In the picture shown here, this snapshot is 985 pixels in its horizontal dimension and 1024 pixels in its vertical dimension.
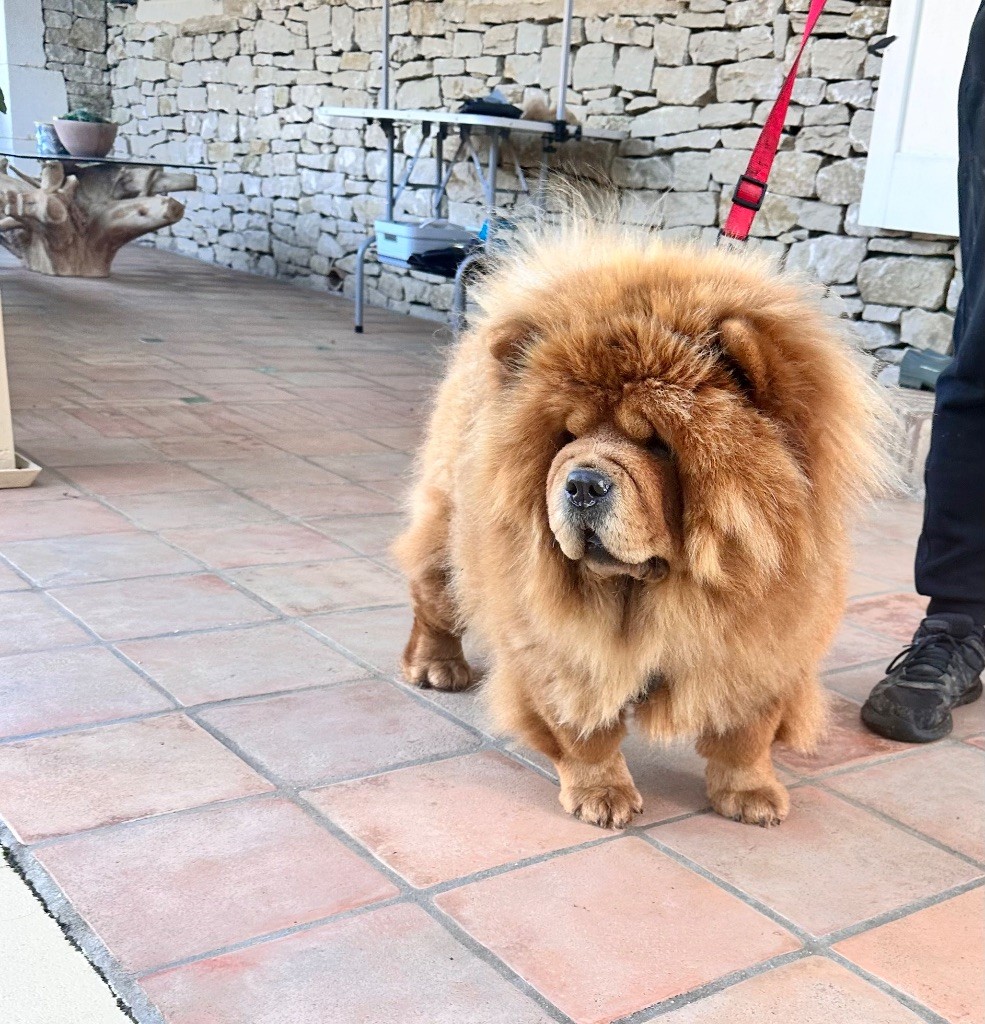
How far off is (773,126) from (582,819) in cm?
146

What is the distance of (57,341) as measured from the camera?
6.44 meters

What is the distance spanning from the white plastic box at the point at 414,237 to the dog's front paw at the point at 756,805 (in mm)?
5227

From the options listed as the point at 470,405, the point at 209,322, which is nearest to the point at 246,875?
the point at 470,405

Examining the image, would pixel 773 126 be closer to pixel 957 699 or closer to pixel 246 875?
pixel 957 699

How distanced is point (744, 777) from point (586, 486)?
689 mm

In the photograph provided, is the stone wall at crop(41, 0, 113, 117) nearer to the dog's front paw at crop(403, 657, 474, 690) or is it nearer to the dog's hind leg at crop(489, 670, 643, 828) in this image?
the dog's front paw at crop(403, 657, 474, 690)

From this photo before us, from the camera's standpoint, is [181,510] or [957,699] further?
[181,510]

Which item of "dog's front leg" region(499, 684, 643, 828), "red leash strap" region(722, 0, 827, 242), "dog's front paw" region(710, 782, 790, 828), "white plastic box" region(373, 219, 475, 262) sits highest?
"red leash strap" region(722, 0, 827, 242)

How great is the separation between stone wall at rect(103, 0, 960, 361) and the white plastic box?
37.4 inches

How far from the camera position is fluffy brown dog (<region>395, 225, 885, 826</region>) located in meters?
1.51

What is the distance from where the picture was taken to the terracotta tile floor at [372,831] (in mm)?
1431

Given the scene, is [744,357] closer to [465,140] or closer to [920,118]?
[920,118]

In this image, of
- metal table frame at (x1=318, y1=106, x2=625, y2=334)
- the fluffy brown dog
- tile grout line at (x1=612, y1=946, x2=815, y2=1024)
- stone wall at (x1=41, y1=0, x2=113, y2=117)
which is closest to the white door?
metal table frame at (x1=318, y1=106, x2=625, y2=334)

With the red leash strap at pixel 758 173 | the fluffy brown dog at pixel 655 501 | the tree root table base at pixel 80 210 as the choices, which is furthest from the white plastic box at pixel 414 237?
the fluffy brown dog at pixel 655 501
